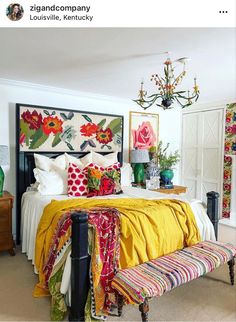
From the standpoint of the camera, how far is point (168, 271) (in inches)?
75.3

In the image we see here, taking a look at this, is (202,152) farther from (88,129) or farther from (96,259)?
(96,259)

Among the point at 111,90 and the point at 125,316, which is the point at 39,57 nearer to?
the point at 111,90

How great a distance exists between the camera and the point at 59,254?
201cm

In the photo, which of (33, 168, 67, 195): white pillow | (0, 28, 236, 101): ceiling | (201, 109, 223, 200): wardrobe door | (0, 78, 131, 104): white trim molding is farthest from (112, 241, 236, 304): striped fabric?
→ (0, 78, 131, 104): white trim molding

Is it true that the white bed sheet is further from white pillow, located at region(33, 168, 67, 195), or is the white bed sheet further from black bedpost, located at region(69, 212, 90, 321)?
black bedpost, located at region(69, 212, 90, 321)

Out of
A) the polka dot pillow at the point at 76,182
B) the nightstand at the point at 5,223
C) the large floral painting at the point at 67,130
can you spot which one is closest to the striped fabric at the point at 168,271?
the polka dot pillow at the point at 76,182

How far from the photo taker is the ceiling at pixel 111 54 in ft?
6.45

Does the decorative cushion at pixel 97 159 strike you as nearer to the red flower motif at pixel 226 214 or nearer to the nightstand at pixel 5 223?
the nightstand at pixel 5 223

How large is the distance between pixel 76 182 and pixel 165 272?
1.62 meters

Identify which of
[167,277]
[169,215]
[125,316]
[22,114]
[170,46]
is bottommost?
[125,316]

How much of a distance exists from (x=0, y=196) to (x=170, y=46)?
2508mm

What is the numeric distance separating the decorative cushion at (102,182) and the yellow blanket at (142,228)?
498 millimetres

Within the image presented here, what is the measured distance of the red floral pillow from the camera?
10.1ft

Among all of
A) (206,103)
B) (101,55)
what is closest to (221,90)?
(206,103)
